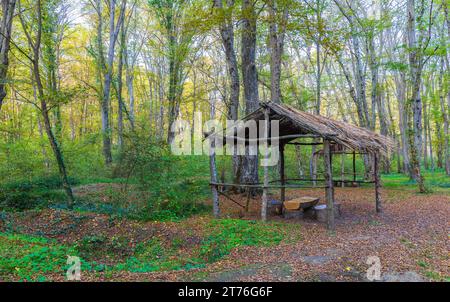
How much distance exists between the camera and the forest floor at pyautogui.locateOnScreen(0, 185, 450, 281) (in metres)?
4.54

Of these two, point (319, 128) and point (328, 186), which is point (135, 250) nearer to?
point (328, 186)

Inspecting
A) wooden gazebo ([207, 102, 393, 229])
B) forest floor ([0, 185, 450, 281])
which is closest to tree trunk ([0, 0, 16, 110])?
forest floor ([0, 185, 450, 281])

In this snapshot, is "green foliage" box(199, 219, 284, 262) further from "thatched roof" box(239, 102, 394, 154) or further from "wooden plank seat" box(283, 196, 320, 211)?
"thatched roof" box(239, 102, 394, 154)

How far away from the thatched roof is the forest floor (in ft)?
6.83

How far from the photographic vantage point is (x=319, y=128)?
23.4 feet

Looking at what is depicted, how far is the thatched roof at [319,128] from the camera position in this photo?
7074 millimetres

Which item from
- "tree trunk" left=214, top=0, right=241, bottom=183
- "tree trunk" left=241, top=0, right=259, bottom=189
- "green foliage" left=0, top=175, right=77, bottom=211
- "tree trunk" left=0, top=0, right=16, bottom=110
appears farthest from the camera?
"tree trunk" left=214, top=0, right=241, bottom=183

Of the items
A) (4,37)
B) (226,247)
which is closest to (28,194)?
(4,37)

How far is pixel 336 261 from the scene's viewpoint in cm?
501

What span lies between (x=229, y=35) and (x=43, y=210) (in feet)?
27.6

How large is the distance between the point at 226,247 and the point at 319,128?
3.51m

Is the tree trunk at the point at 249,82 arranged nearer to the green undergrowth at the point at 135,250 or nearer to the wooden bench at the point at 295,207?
the wooden bench at the point at 295,207
